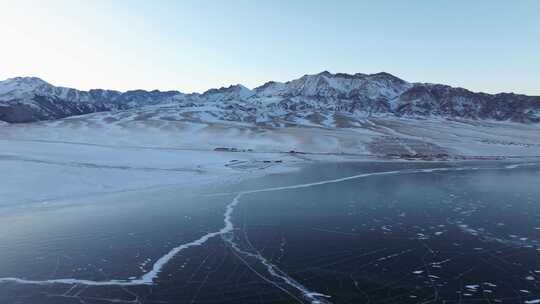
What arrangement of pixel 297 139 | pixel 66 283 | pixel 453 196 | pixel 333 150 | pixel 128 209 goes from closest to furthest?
pixel 66 283 < pixel 128 209 < pixel 453 196 < pixel 333 150 < pixel 297 139

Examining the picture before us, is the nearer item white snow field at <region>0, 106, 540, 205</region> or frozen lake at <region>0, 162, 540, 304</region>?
frozen lake at <region>0, 162, 540, 304</region>

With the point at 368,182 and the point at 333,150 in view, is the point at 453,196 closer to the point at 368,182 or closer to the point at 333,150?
the point at 368,182

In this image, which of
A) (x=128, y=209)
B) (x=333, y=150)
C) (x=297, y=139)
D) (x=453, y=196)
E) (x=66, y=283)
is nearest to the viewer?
(x=66, y=283)

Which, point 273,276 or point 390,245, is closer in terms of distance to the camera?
point 273,276

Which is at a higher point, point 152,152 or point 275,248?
point 152,152

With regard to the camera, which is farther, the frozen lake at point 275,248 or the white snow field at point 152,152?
the white snow field at point 152,152

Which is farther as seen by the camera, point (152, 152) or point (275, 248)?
point (152, 152)

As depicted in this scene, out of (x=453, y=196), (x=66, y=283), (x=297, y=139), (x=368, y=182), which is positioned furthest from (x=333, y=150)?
(x=66, y=283)
